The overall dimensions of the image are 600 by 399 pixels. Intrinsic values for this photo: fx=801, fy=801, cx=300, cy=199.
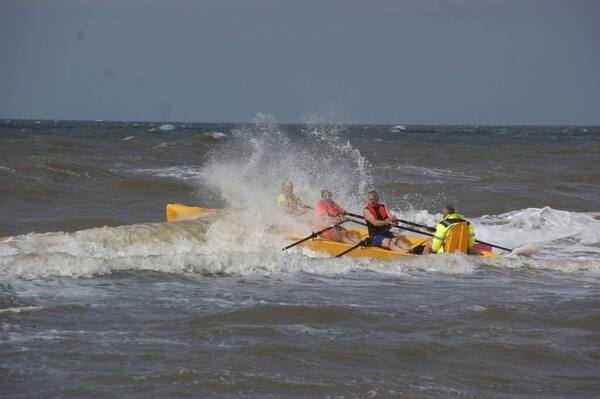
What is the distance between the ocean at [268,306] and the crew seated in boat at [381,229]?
0.68m

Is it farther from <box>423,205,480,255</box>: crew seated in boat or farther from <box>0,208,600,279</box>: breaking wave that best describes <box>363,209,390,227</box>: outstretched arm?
<box>0,208,600,279</box>: breaking wave

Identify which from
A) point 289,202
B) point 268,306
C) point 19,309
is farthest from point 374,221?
point 19,309

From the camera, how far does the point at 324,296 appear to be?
866 cm

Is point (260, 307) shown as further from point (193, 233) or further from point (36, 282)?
point (193, 233)

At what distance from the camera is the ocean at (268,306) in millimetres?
5750

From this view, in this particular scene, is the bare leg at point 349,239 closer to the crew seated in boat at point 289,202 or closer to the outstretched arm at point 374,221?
the outstretched arm at point 374,221

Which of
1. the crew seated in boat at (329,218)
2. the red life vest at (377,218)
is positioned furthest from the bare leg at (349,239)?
the red life vest at (377,218)

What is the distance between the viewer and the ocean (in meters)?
5.75

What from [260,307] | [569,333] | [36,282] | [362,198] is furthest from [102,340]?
[362,198]

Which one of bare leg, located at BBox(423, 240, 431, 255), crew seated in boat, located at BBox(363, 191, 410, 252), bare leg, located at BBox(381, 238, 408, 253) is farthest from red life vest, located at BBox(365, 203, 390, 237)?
bare leg, located at BBox(423, 240, 431, 255)

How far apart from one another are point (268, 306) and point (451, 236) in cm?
428

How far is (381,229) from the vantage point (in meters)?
12.0

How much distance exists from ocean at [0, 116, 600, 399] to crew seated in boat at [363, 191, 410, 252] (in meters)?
0.68

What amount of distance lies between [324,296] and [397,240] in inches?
134
